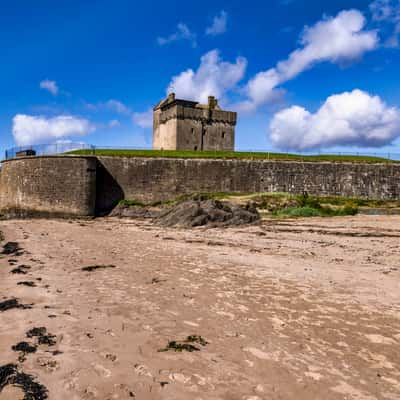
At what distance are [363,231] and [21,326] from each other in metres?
14.6

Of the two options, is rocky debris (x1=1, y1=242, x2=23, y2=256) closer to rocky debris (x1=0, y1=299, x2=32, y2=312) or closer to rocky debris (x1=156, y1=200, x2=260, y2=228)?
rocky debris (x1=0, y1=299, x2=32, y2=312)

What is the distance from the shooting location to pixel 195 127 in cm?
4059

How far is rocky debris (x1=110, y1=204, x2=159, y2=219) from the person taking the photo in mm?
25703

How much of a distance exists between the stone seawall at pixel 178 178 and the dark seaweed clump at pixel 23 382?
950 inches

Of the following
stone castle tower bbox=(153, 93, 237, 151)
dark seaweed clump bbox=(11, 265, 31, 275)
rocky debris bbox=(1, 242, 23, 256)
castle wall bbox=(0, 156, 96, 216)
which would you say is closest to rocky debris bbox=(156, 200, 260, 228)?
castle wall bbox=(0, 156, 96, 216)

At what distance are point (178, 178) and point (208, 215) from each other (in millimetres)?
10061

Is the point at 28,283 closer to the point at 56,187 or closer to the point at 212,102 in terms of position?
the point at 56,187

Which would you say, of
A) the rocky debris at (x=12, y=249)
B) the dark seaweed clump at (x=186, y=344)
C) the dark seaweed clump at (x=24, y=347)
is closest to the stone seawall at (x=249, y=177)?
the rocky debris at (x=12, y=249)

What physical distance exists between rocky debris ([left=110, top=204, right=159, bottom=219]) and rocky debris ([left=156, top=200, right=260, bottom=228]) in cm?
437

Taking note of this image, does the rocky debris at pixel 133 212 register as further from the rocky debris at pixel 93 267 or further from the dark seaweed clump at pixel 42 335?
the dark seaweed clump at pixel 42 335

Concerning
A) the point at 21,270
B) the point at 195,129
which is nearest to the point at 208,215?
the point at 21,270

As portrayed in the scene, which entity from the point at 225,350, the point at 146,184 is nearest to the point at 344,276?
the point at 225,350

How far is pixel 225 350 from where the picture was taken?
4562 mm

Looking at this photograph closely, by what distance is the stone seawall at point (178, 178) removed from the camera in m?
27.6
